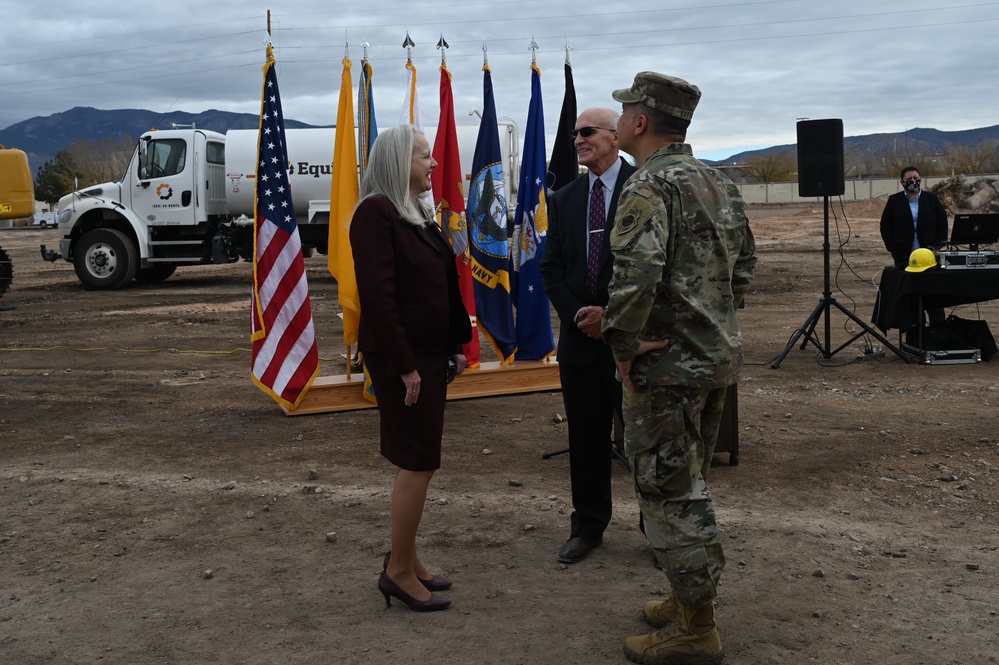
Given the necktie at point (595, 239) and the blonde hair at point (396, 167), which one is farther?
the necktie at point (595, 239)

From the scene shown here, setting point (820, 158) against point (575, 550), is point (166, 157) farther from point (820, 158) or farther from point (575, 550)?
point (575, 550)

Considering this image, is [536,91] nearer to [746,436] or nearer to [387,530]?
[746,436]

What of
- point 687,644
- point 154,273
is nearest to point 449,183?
point 687,644

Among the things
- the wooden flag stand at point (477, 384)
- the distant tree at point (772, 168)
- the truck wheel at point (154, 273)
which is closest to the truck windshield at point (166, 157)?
the truck wheel at point (154, 273)

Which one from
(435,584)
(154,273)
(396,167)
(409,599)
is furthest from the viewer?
(154,273)

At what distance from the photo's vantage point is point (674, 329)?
3221 mm

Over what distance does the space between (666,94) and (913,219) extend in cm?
875

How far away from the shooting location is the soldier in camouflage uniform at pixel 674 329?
3.13 m

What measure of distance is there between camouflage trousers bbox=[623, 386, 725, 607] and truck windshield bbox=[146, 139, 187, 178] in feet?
55.0

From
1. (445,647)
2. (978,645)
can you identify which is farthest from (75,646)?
(978,645)

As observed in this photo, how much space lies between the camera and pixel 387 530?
4887mm

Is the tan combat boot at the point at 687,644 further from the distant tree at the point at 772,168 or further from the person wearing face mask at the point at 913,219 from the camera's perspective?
the distant tree at the point at 772,168

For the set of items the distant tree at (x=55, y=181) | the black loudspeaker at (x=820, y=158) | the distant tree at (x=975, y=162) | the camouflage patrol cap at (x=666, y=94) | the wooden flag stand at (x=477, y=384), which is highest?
the distant tree at (x=55, y=181)

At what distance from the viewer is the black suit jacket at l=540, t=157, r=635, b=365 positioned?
171 inches
